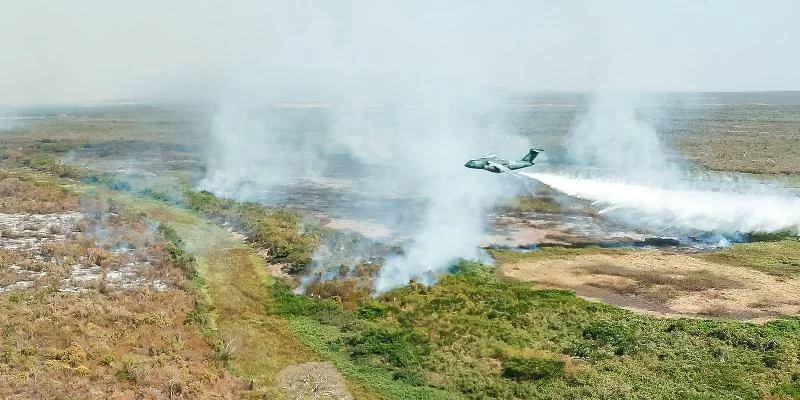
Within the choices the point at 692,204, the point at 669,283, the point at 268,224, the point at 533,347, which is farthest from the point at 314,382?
the point at 692,204

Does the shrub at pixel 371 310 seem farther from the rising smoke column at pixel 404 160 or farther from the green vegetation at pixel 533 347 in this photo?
the rising smoke column at pixel 404 160

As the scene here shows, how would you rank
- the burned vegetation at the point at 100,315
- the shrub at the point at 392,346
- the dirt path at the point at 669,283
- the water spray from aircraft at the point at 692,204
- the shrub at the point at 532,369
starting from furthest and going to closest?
1. the water spray from aircraft at the point at 692,204
2. the dirt path at the point at 669,283
3. the shrub at the point at 392,346
4. the shrub at the point at 532,369
5. the burned vegetation at the point at 100,315

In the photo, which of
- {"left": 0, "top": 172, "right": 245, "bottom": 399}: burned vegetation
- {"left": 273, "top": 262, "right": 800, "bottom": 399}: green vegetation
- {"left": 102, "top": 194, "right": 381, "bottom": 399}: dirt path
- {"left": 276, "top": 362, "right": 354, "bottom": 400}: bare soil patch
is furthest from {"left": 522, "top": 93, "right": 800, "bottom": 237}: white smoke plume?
{"left": 0, "top": 172, "right": 245, "bottom": 399}: burned vegetation

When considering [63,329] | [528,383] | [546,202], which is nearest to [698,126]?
[546,202]

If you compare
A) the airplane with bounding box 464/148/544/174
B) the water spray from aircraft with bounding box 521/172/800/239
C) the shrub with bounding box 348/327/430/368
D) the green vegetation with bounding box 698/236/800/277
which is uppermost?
the airplane with bounding box 464/148/544/174

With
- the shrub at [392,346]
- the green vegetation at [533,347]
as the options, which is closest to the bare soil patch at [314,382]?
the green vegetation at [533,347]

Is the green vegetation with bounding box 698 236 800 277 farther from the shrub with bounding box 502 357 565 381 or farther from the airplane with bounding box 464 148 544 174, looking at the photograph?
the shrub with bounding box 502 357 565 381

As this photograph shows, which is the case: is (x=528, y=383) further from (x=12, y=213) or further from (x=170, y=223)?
(x=12, y=213)
